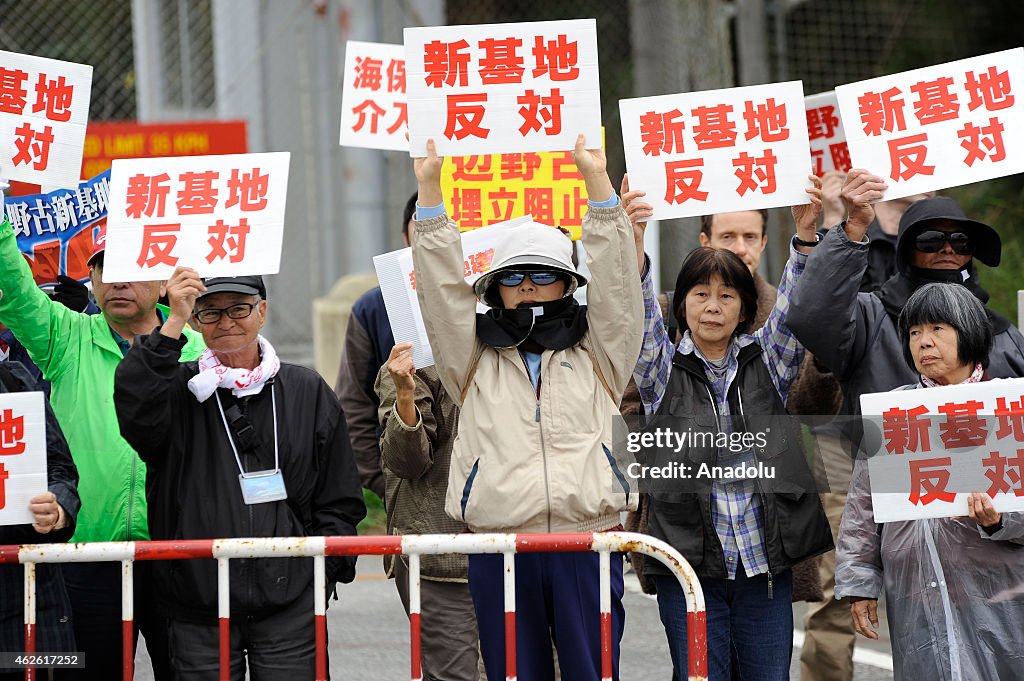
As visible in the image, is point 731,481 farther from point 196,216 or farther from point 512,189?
point 196,216

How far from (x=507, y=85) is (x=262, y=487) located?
1.49 meters

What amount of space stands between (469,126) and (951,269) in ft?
5.60

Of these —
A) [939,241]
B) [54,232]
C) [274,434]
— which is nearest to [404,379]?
[274,434]

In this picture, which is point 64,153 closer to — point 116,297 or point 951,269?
point 116,297

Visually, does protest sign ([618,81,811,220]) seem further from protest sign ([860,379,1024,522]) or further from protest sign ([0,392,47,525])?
protest sign ([0,392,47,525])

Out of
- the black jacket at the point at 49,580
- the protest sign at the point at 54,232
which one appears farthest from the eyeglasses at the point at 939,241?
the protest sign at the point at 54,232

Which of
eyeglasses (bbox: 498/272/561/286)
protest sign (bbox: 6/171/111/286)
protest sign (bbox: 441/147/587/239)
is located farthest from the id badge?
protest sign (bbox: 6/171/111/286)

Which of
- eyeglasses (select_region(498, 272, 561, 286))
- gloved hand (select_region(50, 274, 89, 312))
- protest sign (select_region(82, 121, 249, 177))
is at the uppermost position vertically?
protest sign (select_region(82, 121, 249, 177))

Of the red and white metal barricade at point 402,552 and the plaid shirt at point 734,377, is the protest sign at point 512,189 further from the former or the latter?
the red and white metal barricade at point 402,552

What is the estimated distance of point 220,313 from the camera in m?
4.36

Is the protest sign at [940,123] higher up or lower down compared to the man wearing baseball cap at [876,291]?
higher up

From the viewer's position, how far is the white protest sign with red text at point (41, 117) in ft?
16.1

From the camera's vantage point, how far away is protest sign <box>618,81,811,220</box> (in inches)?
188

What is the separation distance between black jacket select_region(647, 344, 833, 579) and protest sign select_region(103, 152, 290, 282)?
4.53 feet
